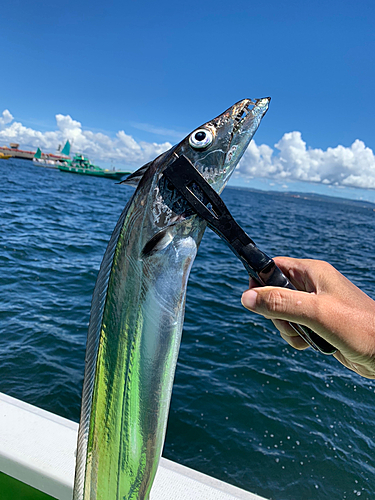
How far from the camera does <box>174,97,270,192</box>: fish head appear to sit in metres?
1.32

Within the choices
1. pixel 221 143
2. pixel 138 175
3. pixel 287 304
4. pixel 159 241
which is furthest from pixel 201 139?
pixel 287 304

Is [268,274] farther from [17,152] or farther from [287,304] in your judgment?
[17,152]

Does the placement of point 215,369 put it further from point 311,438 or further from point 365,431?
point 365,431

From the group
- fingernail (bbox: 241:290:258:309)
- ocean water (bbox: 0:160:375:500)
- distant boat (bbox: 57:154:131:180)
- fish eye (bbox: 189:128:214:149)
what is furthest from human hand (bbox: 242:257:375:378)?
distant boat (bbox: 57:154:131:180)

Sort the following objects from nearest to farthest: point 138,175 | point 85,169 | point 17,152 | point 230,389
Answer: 1. point 138,175
2. point 230,389
3. point 85,169
4. point 17,152

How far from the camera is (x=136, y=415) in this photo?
1315 mm

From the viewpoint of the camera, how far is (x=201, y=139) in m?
1.32

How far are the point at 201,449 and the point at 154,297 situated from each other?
4031 mm

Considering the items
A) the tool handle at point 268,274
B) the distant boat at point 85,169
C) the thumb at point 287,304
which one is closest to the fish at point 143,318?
the tool handle at point 268,274

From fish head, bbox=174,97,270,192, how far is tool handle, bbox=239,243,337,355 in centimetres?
28

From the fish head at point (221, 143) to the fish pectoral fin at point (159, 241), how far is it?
25 cm

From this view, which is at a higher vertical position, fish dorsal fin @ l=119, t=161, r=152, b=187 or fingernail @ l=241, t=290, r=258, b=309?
fish dorsal fin @ l=119, t=161, r=152, b=187

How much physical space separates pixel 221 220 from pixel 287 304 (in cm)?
42

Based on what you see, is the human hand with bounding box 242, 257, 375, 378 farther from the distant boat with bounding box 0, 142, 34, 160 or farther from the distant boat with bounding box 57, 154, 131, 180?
the distant boat with bounding box 0, 142, 34, 160
